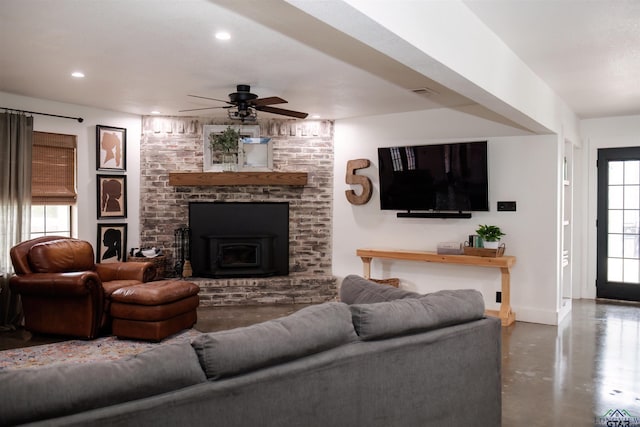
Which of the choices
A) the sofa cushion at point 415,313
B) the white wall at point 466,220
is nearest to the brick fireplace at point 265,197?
the white wall at point 466,220

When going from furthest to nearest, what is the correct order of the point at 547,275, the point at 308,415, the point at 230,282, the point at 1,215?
the point at 230,282, the point at 547,275, the point at 1,215, the point at 308,415

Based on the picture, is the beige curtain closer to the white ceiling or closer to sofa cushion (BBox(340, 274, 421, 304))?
the white ceiling

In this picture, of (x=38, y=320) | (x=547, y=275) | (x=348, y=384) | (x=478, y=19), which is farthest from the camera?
(x=547, y=275)

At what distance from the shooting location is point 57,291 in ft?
15.3

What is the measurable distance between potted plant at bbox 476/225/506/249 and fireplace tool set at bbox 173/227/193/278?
3633 mm

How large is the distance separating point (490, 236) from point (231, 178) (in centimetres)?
320

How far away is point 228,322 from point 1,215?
2.56m

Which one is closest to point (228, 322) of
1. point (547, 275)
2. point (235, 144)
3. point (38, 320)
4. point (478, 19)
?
point (38, 320)

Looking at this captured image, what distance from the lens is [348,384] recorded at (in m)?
2.12

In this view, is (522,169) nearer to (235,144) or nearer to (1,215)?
(235,144)

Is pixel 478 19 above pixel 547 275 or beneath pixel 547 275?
above

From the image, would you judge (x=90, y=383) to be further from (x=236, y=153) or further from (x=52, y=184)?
(x=236, y=153)

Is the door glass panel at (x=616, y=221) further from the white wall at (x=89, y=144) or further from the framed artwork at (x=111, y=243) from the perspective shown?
the framed artwork at (x=111, y=243)

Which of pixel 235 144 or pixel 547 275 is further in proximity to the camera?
pixel 235 144
